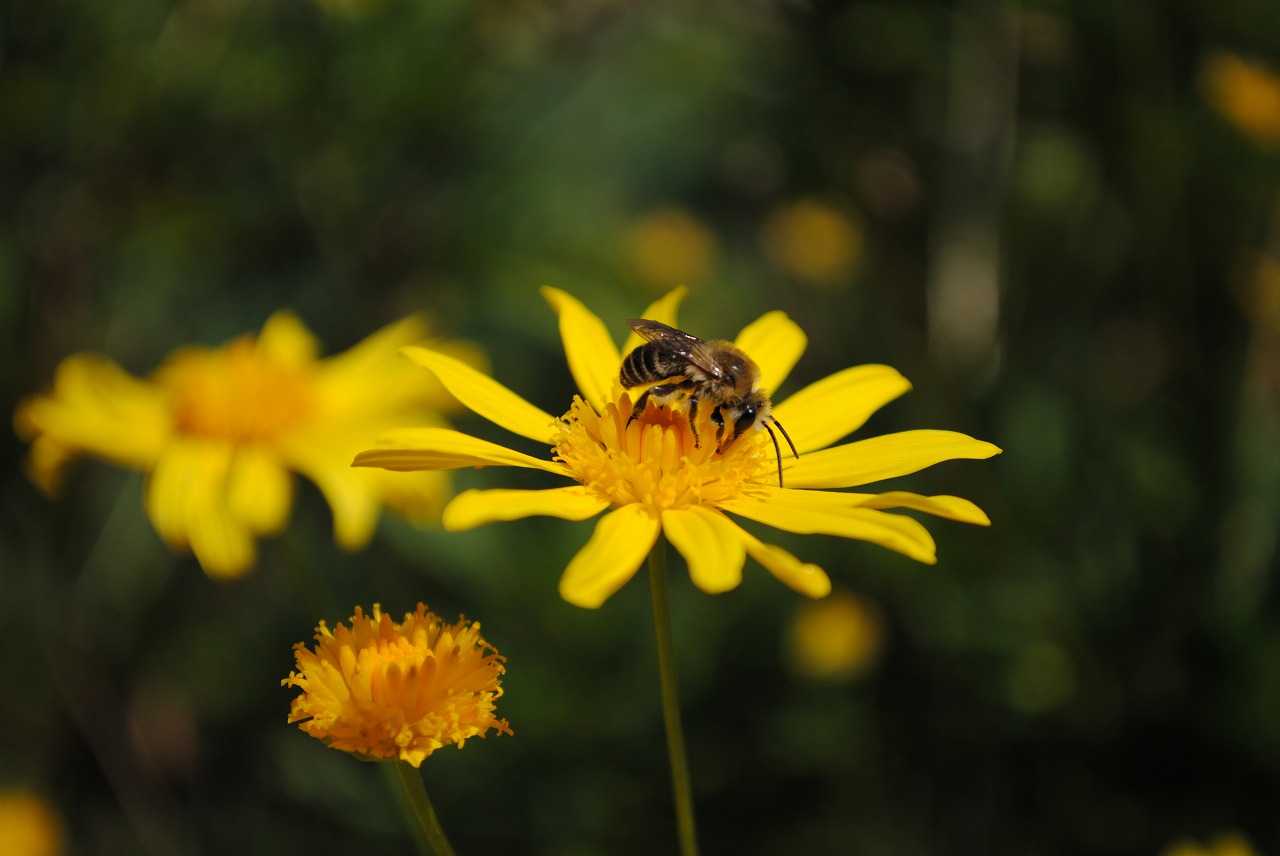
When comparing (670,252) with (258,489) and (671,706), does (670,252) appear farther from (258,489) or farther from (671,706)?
(671,706)

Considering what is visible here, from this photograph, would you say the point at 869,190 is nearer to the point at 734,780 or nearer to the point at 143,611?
the point at 734,780

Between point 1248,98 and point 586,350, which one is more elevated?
point 1248,98

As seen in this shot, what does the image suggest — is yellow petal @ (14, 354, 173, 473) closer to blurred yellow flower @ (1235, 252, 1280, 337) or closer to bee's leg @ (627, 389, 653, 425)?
bee's leg @ (627, 389, 653, 425)

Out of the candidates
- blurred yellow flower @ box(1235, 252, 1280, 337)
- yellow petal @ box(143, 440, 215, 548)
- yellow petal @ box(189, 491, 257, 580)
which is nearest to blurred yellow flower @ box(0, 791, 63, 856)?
yellow petal @ box(143, 440, 215, 548)

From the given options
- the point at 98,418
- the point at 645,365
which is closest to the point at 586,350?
the point at 645,365

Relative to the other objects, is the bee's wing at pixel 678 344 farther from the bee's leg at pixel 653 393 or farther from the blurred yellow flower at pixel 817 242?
the blurred yellow flower at pixel 817 242
